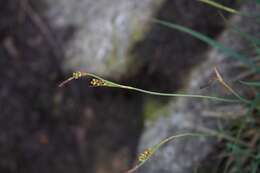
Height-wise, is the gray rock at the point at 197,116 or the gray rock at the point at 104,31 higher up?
the gray rock at the point at 104,31

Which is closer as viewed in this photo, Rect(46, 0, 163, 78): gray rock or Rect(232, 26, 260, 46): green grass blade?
Rect(232, 26, 260, 46): green grass blade

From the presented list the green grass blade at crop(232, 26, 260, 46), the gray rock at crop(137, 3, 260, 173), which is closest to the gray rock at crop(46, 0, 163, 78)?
the gray rock at crop(137, 3, 260, 173)

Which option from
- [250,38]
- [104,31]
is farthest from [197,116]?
[104,31]

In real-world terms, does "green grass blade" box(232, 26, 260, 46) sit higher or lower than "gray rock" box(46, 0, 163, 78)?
lower

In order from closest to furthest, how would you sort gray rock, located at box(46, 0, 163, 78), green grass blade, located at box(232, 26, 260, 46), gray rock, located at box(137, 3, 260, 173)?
green grass blade, located at box(232, 26, 260, 46) → gray rock, located at box(137, 3, 260, 173) → gray rock, located at box(46, 0, 163, 78)

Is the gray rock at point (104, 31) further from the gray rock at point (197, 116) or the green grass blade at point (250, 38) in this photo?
the green grass blade at point (250, 38)

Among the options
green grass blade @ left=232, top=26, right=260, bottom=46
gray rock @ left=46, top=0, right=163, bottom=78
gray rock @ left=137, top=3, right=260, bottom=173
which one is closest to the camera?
green grass blade @ left=232, top=26, right=260, bottom=46

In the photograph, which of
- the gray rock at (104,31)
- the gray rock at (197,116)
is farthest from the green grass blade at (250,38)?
the gray rock at (104,31)

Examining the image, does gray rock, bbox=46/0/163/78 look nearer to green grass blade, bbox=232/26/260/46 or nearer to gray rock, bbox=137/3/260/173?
gray rock, bbox=137/3/260/173
